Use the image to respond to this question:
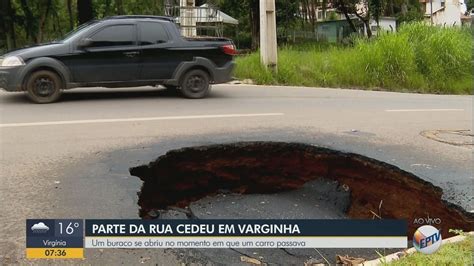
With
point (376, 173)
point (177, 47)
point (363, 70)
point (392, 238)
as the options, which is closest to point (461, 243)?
point (392, 238)

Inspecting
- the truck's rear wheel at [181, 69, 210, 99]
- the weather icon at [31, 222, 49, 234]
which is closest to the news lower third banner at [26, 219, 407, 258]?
the weather icon at [31, 222, 49, 234]

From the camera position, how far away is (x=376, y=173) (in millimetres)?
5926

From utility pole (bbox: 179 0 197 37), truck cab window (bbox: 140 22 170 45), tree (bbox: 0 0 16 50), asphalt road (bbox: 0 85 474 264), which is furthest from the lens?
tree (bbox: 0 0 16 50)

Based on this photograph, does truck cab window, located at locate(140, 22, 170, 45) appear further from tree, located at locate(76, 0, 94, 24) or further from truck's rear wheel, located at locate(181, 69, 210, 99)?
tree, located at locate(76, 0, 94, 24)

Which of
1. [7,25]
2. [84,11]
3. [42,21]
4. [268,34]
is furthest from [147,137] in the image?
[42,21]

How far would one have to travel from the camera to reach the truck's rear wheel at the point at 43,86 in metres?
9.95

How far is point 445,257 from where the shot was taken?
11.1 ft

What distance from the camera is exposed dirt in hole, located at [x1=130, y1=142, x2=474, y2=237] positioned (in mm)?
5387

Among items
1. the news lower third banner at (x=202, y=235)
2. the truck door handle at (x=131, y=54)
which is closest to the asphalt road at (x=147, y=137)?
the news lower third banner at (x=202, y=235)

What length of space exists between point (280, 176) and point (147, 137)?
189 cm

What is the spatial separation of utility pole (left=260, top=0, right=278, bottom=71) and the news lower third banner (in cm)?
1177

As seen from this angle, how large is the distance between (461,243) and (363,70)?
42.0 feet

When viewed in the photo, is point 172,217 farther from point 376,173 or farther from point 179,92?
point 179,92

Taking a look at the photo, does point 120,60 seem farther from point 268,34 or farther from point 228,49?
point 268,34
